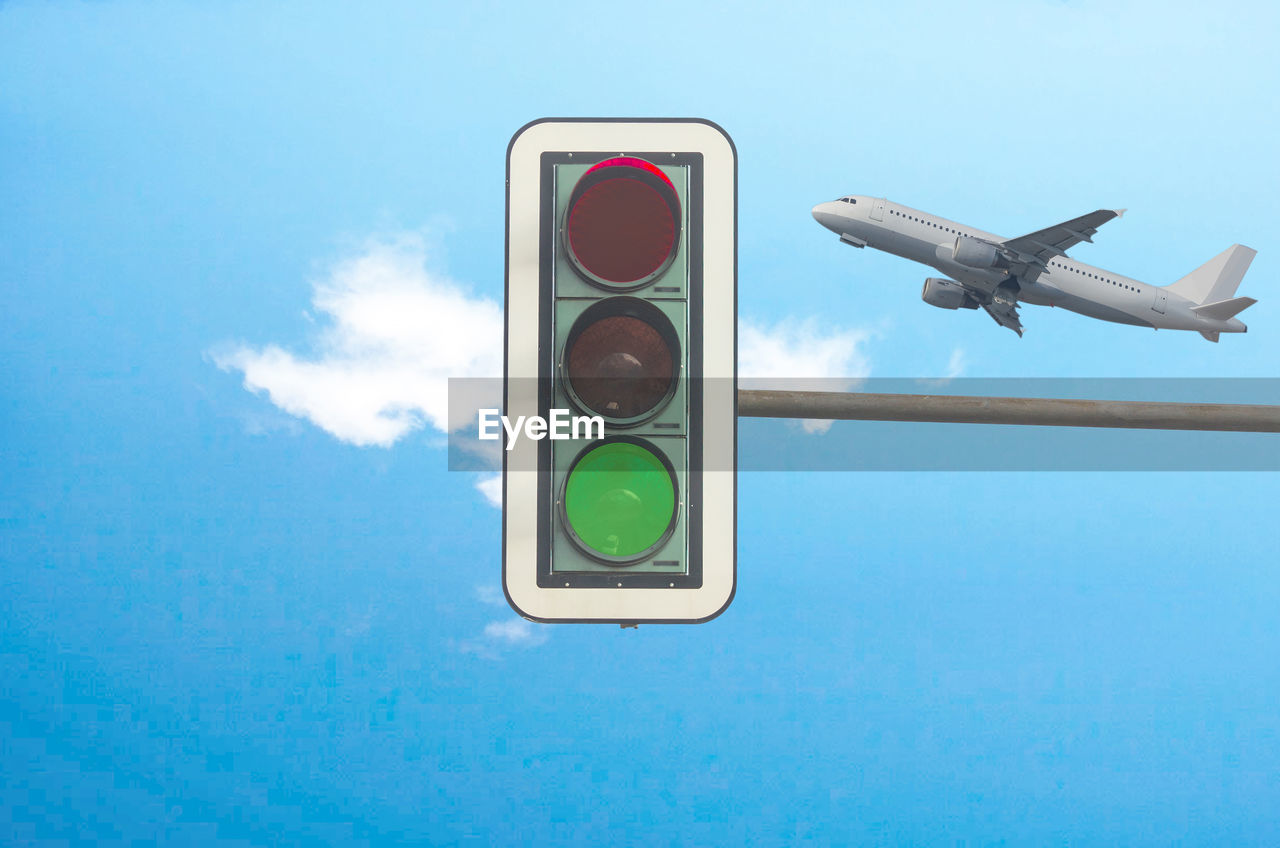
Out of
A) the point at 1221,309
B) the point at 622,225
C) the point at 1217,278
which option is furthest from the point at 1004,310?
the point at 622,225

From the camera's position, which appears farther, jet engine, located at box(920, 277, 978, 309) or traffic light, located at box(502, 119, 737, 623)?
jet engine, located at box(920, 277, 978, 309)

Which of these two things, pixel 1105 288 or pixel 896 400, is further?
pixel 1105 288

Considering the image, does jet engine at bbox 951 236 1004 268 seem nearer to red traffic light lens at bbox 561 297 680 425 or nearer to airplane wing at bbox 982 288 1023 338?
airplane wing at bbox 982 288 1023 338

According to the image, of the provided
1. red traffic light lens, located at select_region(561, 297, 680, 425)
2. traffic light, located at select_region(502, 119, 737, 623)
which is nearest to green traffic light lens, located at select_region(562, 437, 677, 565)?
traffic light, located at select_region(502, 119, 737, 623)

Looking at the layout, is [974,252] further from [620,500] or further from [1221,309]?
[620,500]

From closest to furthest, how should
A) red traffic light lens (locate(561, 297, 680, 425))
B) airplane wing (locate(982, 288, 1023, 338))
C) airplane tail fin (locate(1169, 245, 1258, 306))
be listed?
red traffic light lens (locate(561, 297, 680, 425)) → airplane wing (locate(982, 288, 1023, 338)) → airplane tail fin (locate(1169, 245, 1258, 306))

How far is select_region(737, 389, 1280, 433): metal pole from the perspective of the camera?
202 inches

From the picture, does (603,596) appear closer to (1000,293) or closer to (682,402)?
(682,402)

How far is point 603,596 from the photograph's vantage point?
401 centimetres

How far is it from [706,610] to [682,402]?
738 millimetres

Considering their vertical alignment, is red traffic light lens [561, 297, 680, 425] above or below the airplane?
below

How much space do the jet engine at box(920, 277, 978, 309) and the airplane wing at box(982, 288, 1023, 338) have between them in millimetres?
1629

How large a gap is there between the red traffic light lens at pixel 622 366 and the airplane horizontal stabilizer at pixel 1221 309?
5057cm

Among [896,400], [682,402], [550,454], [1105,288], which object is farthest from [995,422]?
[1105,288]
